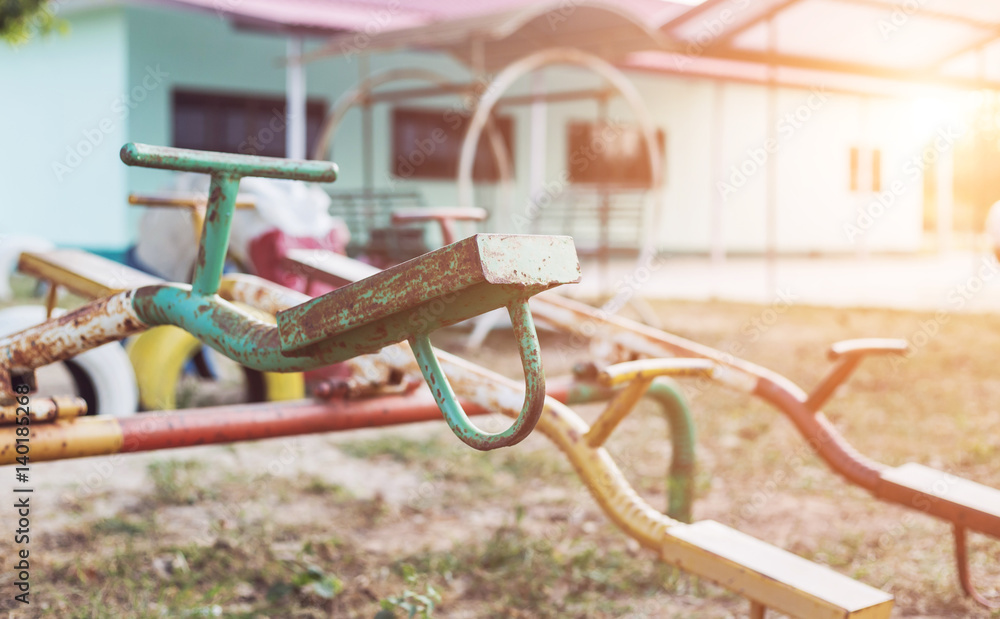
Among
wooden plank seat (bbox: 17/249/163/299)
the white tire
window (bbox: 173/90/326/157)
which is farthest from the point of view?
window (bbox: 173/90/326/157)

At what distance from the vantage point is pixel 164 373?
347cm

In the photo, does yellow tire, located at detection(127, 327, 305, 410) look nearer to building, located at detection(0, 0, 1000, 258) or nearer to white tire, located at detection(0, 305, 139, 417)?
white tire, located at detection(0, 305, 139, 417)

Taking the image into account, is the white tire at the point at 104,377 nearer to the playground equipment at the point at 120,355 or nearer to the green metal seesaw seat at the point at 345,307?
the playground equipment at the point at 120,355

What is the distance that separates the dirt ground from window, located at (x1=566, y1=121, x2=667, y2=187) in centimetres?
1055

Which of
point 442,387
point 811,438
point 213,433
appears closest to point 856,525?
point 811,438

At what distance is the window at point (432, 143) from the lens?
13.0 meters

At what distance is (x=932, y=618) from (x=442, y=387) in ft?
5.61

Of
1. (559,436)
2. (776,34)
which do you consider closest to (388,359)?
(559,436)

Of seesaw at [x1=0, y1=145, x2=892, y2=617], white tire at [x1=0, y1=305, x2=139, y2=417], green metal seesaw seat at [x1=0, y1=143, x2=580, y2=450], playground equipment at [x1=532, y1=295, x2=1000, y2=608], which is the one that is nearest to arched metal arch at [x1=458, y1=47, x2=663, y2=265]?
white tire at [x1=0, y1=305, x2=139, y2=417]

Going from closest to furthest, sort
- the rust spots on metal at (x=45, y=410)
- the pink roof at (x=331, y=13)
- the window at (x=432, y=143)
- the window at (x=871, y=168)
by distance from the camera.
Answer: the rust spots on metal at (x=45, y=410), the pink roof at (x=331, y=13), the window at (x=432, y=143), the window at (x=871, y=168)

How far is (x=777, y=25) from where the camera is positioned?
22.9ft

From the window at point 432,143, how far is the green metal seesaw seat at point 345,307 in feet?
37.3

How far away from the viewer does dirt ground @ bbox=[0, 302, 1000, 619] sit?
2.34 meters

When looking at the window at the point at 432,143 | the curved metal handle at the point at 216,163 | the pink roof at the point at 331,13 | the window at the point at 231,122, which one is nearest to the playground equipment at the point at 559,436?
the curved metal handle at the point at 216,163
